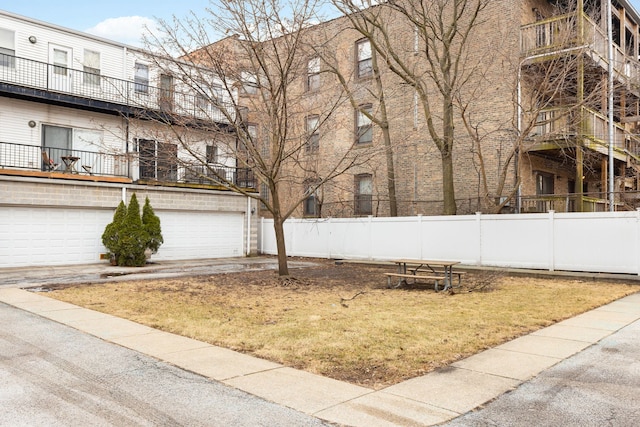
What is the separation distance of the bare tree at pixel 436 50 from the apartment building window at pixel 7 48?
12439mm

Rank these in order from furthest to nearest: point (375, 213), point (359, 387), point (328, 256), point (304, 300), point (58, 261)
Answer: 1. point (375, 213)
2. point (328, 256)
3. point (58, 261)
4. point (304, 300)
5. point (359, 387)

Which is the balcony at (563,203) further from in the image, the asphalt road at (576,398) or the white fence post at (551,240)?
the asphalt road at (576,398)

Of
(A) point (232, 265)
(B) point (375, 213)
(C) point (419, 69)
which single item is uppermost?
(C) point (419, 69)

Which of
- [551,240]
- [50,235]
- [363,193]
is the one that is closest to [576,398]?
[551,240]

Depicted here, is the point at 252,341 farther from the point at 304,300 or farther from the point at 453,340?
the point at 304,300

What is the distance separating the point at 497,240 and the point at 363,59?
12.1m

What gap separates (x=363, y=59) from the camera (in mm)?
24734

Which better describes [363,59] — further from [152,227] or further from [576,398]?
[576,398]

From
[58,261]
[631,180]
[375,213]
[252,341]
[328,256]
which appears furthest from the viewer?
[631,180]

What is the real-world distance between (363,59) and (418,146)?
5495 mm

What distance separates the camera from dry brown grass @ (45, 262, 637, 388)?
6.23 meters

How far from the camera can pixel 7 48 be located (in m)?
19.2

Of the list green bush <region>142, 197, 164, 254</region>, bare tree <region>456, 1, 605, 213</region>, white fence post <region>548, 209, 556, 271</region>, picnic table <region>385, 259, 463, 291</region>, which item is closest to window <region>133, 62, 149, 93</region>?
green bush <region>142, 197, 164, 254</region>

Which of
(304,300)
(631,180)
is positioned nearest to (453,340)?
(304,300)
